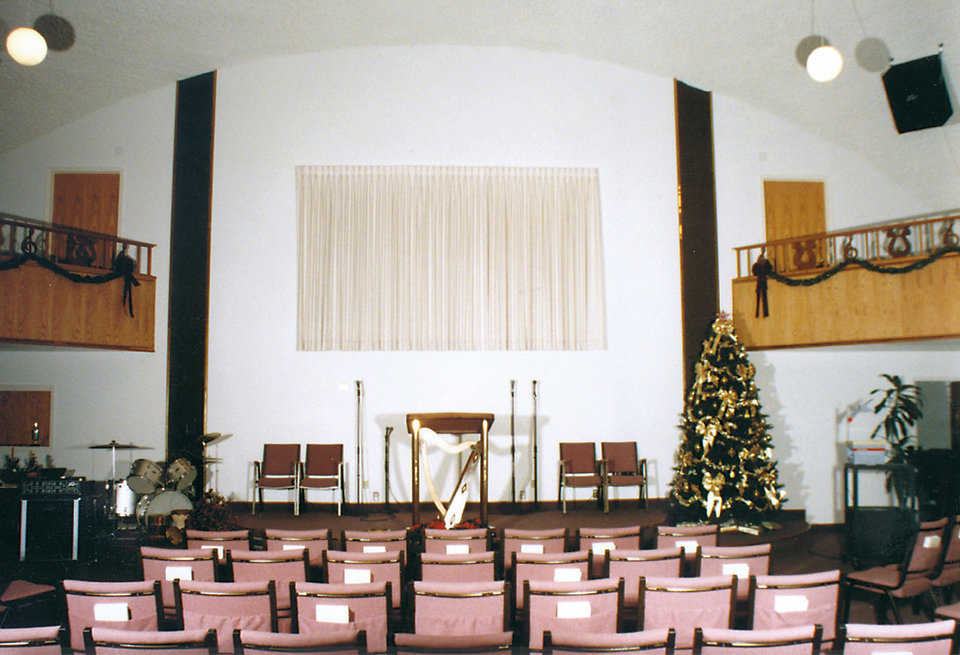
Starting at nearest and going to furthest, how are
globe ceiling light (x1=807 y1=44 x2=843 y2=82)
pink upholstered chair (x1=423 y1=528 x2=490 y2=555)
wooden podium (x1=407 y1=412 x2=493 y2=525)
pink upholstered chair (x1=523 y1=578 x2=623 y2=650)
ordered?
pink upholstered chair (x1=523 y1=578 x2=623 y2=650), pink upholstered chair (x1=423 y1=528 x2=490 y2=555), globe ceiling light (x1=807 y1=44 x2=843 y2=82), wooden podium (x1=407 y1=412 x2=493 y2=525)

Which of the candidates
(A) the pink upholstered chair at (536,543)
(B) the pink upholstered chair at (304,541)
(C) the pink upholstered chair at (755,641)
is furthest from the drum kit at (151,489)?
(C) the pink upholstered chair at (755,641)

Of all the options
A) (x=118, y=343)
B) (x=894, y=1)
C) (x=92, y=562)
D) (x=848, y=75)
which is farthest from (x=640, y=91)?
(x=92, y=562)

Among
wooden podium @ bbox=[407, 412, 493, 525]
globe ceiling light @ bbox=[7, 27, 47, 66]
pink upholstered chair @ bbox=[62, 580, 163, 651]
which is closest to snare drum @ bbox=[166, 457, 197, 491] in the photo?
wooden podium @ bbox=[407, 412, 493, 525]

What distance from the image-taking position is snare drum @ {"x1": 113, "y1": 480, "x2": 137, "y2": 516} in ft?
28.1

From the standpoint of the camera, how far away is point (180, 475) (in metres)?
8.89

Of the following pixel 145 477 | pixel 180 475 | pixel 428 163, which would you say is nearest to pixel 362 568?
pixel 145 477

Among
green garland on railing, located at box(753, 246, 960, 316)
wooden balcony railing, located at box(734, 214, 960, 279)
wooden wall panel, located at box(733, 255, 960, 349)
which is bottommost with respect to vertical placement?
wooden wall panel, located at box(733, 255, 960, 349)

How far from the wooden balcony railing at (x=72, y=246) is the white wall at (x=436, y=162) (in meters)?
0.41

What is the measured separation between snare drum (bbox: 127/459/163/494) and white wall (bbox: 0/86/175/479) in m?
0.90

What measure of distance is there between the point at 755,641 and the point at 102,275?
857 centimetres

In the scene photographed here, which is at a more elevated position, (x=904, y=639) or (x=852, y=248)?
(x=852, y=248)

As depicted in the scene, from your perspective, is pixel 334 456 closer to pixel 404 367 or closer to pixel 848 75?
pixel 404 367

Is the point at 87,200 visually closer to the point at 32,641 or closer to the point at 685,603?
the point at 32,641

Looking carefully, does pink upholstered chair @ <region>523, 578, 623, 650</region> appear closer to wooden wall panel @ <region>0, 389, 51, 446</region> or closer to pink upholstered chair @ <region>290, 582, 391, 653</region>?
pink upholstered chair @ <region>290, 582, 391, 653</region>
